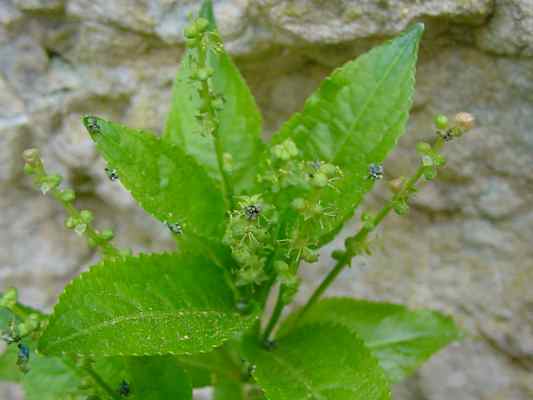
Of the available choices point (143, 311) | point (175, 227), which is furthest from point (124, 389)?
point (175, 227)

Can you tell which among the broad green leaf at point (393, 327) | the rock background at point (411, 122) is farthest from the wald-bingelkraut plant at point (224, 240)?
the rock background at point (411, 122)

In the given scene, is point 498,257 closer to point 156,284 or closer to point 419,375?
point 419,375

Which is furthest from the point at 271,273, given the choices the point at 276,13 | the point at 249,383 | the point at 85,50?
the point at 85,50

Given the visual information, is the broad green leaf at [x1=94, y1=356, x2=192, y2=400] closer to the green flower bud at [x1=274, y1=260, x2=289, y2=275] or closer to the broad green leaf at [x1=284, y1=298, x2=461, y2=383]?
the green flower bud at [x1=274, y1=260, x2=289, y2=275]

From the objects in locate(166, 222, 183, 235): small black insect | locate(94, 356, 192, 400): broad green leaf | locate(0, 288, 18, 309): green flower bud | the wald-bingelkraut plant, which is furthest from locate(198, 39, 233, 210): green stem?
locate(0, 288, 18, 309): green flower bud

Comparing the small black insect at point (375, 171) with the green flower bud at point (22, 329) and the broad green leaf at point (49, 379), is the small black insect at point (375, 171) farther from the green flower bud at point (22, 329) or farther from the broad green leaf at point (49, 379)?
the broad green leaf at point (49, 379)

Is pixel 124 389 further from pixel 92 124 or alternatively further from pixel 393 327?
pixel 393 327
